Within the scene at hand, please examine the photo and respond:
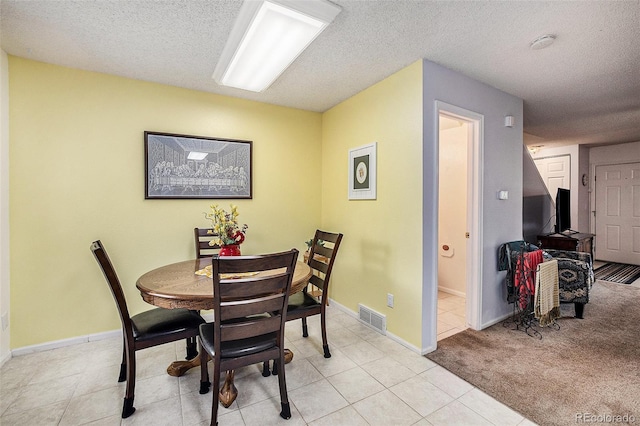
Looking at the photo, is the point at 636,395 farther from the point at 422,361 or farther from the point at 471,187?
the point at 471,187

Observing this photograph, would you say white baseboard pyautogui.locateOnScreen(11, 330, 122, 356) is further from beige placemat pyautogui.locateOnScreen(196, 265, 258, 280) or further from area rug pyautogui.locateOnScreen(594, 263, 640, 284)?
area rug pyautogui.locateOnScreen(594, 263, 640, 284)

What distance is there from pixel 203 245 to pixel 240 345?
1.44 meters

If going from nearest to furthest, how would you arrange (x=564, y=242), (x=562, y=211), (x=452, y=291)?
(x=564, y=242) → (x=452, y=291) → (x=562, y=211)

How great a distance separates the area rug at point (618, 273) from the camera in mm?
4723

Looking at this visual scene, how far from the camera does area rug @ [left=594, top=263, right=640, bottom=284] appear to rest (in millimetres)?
4723

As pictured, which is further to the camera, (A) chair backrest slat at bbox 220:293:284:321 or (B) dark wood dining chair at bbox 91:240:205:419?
(B) dark wood dining chair at bbox 91:240:205:419

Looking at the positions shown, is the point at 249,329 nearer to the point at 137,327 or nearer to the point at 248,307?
the point at 248,307

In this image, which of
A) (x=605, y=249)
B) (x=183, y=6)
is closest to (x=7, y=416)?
(x=183, y=6)

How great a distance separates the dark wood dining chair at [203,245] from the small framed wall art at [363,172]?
1567mm

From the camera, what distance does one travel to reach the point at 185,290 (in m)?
1.73

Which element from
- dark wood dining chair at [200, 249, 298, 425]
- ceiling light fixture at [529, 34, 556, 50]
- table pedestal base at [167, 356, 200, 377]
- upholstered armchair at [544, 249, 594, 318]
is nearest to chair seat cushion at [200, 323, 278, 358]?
dark wood dining chair at [200, 249, 298, 425]

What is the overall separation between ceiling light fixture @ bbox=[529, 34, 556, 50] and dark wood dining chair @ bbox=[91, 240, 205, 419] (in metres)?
3.12

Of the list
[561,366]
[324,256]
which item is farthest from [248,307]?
[561,366]

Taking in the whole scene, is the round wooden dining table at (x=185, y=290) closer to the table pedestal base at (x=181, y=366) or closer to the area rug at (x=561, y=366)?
the table pedestal base at (x=181, y=366)
